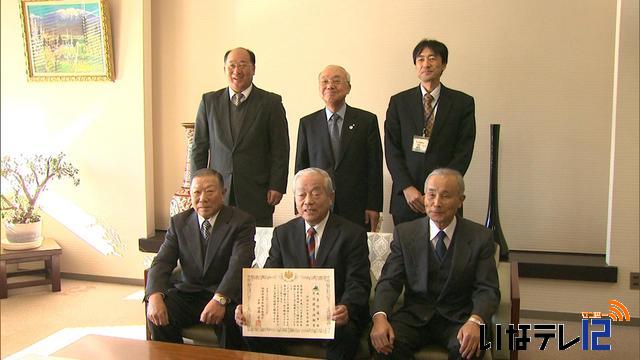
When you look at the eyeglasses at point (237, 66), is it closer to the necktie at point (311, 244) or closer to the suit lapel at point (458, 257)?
the necktie at point (311, 244)

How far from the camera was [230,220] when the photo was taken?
2.77 meters

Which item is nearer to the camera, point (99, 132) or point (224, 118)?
point (224, 118)

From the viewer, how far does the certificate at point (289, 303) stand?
2342 mm

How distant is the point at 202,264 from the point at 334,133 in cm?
104

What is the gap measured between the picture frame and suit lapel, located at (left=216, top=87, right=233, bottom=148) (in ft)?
6.06

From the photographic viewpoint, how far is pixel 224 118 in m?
3.26

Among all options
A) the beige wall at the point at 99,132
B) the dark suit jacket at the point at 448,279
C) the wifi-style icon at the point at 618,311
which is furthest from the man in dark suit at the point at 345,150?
the beige wall at the point at 99,132

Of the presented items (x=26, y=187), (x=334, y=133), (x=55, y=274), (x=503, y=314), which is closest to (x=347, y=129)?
(x=334, y=133)

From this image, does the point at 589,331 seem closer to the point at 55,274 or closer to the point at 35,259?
the point at 55,274

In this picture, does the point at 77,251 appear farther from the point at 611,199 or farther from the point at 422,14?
the point at 611,199

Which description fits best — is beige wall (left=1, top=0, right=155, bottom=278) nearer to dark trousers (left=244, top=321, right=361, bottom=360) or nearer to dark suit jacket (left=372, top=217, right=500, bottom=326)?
dark trousers (left=244, top=321, right=361, bottom=360)

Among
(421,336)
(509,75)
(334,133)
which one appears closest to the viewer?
(421,336)

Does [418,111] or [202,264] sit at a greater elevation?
[418,111]

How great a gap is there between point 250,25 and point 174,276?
248 centimetres
